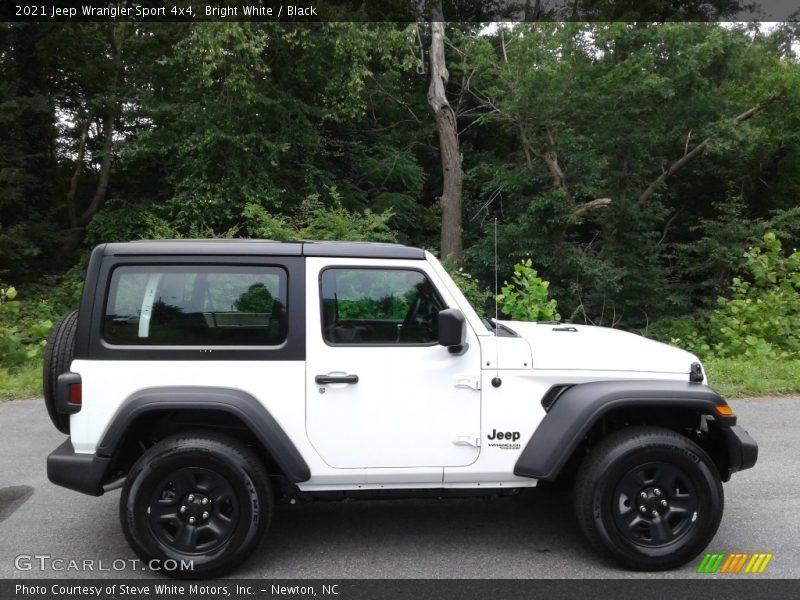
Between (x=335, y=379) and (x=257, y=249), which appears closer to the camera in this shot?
(x=335, y=379)

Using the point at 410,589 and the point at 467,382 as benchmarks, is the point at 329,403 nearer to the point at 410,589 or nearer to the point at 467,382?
the point at 467,382

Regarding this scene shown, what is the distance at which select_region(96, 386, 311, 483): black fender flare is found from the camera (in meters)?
3.64

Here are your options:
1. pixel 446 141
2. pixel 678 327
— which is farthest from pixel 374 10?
pixel 678 327

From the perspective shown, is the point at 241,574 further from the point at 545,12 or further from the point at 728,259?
the point at 545,12

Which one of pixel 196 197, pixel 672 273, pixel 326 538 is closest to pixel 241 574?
pixel 326 538

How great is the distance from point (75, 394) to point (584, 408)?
2658mm

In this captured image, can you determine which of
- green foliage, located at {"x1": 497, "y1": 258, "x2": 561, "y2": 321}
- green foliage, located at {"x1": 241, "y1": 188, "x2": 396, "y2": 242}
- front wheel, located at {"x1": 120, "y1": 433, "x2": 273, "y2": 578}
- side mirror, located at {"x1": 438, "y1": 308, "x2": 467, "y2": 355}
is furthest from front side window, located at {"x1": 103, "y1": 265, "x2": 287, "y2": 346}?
green foliage, located at {"x1": 241, "y1": 188, "x2": 396, "y2": 242}

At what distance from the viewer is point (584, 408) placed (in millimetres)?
3719

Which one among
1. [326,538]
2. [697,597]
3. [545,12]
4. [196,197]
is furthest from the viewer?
[545,12]

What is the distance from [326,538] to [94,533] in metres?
1.42

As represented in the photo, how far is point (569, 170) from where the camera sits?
18.0m

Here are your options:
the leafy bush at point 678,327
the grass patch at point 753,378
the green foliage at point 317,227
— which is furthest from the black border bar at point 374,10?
the grass patch at point 753,378

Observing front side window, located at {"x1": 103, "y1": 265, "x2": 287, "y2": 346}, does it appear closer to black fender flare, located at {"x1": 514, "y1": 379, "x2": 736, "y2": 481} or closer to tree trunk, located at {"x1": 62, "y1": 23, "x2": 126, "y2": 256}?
black fender flare, located at {"x1": 514, "y1": 379, "x2": 736, "y2": 481}

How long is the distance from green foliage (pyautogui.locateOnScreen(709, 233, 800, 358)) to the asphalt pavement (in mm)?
4719
